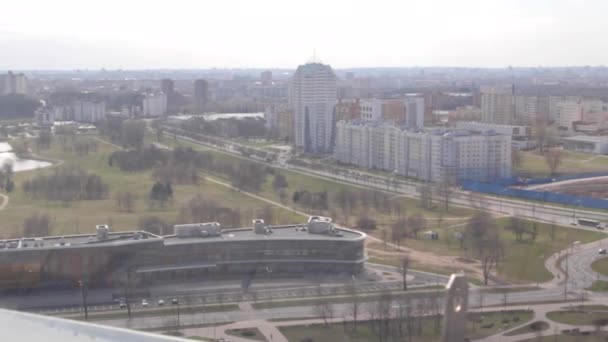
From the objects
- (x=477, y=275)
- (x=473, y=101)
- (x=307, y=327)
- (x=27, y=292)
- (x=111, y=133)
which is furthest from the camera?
(x=473, y=101)

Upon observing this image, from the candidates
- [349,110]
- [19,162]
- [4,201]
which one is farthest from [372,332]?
[349,110]

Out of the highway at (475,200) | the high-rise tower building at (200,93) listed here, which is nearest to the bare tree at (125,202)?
the highway at (475,200)

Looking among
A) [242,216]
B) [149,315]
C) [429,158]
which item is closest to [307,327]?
[149,315]

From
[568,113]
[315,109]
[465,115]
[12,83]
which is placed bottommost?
[465,115]

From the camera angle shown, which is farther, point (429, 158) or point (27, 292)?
point (429, 158)

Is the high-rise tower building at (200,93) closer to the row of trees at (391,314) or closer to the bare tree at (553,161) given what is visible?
the bare tree at (553,161)

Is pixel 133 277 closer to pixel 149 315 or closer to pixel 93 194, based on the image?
pixel 149 315

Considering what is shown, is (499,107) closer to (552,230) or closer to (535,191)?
(535,191)
